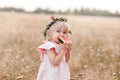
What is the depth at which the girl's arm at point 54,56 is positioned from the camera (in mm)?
5441

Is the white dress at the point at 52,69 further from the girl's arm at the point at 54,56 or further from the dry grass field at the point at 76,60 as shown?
the dry grass field at the point at 76,60

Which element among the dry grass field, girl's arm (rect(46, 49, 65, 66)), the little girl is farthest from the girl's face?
the dry grass field

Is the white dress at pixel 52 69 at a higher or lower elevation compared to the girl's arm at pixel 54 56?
lower

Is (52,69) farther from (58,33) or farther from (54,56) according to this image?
(58,33)

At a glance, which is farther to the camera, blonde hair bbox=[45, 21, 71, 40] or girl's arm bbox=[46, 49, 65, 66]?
blonde hair bbox=[45, 21, 71, 40]

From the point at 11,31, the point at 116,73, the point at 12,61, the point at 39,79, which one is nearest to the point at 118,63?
the point at 116,73

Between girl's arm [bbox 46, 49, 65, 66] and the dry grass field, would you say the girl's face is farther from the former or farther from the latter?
the dry grass field

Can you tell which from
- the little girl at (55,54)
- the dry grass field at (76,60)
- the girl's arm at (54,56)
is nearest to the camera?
the girl's arm at (54,56)

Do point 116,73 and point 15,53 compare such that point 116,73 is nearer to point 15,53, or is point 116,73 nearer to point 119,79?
point 119,79

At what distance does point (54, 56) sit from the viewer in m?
5.52

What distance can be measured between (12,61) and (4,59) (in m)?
0.18

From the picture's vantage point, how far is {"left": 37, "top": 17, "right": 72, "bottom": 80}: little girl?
5543mm

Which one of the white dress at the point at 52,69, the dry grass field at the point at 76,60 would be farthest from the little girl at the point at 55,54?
the dry grass field at the point at 76,60

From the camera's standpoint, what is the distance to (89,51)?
9.16 meters
